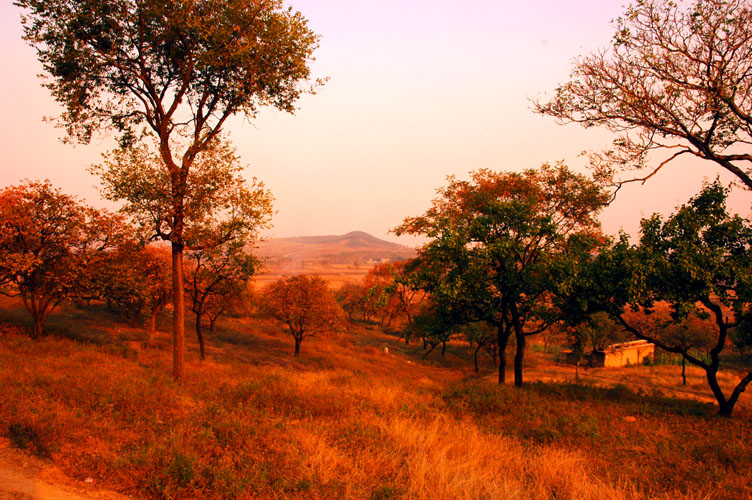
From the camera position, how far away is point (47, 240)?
19.2m

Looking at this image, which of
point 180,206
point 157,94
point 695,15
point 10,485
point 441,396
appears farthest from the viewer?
point 157,94

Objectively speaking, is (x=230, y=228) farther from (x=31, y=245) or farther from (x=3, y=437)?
(x=31, y=245)

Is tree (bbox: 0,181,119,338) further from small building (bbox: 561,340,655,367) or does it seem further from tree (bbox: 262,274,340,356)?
small building (bbox: 561,340,655,367)

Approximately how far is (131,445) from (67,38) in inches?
573

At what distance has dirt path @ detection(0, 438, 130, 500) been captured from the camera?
204 inches

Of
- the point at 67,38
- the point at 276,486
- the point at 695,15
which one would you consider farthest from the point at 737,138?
the point at 67,38

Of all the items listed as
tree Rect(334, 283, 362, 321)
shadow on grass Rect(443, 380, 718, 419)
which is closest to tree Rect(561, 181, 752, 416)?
shadow on grass Rect(443, 380, 718, 419)

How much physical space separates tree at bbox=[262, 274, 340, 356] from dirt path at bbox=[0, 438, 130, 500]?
28962 millimetres

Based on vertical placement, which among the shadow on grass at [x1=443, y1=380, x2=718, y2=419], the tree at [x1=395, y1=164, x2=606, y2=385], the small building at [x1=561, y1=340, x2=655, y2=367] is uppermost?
the tree at [x1=395, y1=164, x2=606, y2=385]

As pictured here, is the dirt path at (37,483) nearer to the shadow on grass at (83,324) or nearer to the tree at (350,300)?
the shadow on grass at (83,324)

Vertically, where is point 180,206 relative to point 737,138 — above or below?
below

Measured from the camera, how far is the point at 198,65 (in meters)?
14.4

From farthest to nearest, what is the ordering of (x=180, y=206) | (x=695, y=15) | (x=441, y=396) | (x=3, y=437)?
1. (x=180, y=206)
2. (x=441, y=396)
3. (x=695, y=15)
4. (x=3, y=437)

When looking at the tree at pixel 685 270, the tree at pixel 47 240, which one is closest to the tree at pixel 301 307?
the tree at pixel 47 240
